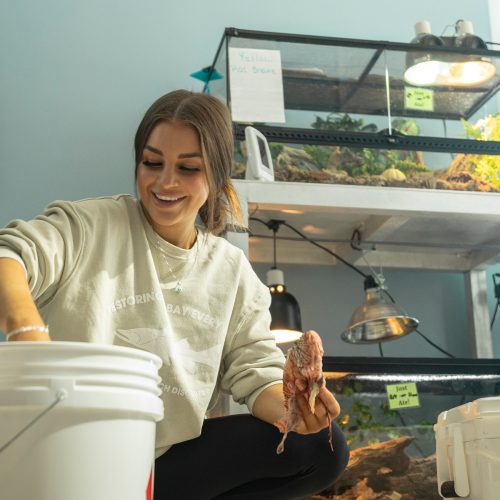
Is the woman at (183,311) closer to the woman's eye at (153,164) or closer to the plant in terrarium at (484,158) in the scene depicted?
the woman's eye at (153,164)

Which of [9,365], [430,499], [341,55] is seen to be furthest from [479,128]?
[9,365]

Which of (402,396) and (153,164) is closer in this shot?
(153,164)

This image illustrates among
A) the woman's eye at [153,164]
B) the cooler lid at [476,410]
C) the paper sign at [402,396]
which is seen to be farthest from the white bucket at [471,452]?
the woman's eye at [153,164]

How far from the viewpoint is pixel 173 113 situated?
1310 millimetres

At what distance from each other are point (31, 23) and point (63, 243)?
1.72 meters

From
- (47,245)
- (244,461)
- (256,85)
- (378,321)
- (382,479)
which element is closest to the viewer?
(47,245)

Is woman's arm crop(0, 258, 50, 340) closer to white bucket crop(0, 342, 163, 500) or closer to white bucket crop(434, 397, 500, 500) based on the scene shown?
white bucket crop(0, 342, 163, 500)

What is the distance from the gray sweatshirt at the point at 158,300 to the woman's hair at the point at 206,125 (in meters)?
0.12

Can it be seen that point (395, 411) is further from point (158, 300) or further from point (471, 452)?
point (158, 300)

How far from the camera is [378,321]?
7.97 ft

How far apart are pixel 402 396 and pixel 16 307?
1329mm

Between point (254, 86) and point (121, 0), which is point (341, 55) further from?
point (121, 0)

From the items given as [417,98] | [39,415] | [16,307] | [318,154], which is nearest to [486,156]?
[417,98]

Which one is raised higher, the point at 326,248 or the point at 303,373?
the point at 326,248
